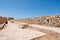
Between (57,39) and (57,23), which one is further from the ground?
(57,23)

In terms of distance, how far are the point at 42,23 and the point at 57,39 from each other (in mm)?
7963

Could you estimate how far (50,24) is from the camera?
12.1 meters

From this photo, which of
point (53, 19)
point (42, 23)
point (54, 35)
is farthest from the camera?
point (42, 23)

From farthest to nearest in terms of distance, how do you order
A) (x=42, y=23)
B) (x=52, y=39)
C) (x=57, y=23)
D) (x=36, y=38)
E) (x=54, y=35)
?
(x=42, y=23), (x=57, y=23), (x=54, y=35), (x=52, y=39), (x=36, y=38)

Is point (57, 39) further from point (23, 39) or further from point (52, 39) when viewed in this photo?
point (23, 39)

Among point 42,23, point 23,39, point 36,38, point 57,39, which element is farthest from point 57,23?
point 23,39

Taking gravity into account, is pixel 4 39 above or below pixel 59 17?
below

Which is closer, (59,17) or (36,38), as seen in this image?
(36,38)

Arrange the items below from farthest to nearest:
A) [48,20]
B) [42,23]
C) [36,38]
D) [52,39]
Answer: [42,23] → [48,20] → [52,39] → [36,38]

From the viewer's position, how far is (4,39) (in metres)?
5.36

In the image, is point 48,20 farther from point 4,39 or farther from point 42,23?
point 4,39

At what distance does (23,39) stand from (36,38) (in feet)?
2.88

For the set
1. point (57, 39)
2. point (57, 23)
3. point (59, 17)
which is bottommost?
point (57, 39)

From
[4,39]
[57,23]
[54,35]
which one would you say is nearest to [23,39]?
[4,39]
